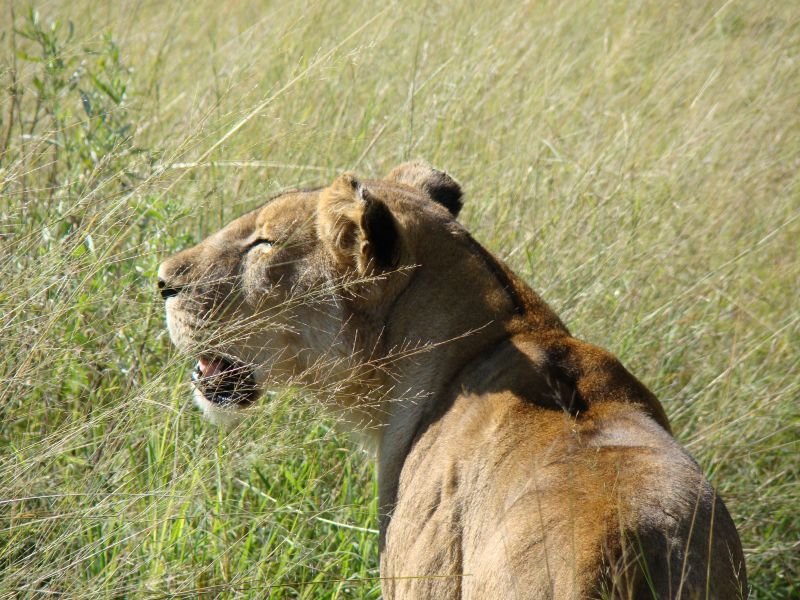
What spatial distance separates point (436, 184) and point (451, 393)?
2.84ft

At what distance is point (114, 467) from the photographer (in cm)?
317

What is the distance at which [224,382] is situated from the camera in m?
3.46

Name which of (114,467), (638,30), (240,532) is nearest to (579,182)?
(638,30)

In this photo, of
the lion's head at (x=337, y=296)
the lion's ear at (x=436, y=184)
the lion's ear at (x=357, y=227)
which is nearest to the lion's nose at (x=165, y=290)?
the lion's head at (x=337, y=296)

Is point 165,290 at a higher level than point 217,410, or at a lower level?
higher

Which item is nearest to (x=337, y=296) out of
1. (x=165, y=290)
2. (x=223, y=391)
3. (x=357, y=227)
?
(x=357, y=227)

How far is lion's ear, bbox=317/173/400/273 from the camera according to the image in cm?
318

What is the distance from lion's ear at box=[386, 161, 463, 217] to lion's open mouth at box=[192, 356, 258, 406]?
83cm

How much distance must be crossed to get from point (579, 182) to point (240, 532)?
2.14 m

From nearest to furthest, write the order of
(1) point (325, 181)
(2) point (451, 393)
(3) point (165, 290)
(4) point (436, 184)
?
(2) point (451, 393) → (3) point (165, 290) → (4) point (436, 184) → (1) point (325, 181)

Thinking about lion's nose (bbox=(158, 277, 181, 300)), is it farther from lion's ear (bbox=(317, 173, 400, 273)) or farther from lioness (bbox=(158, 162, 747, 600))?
lion's ear (bbox=(317, 173, 400, 273))

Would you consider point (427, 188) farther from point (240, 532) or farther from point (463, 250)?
point (240, 532)

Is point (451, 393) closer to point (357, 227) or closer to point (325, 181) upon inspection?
point (357, 227)

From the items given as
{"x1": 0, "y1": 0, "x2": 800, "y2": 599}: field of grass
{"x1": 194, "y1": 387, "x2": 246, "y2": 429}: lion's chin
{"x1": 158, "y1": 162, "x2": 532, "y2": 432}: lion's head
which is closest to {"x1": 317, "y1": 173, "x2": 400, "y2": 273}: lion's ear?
{"x1": 158, "y1": 162, "x2": 532, "y2": 432}: lion's head
